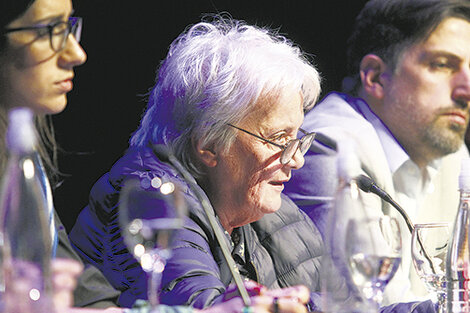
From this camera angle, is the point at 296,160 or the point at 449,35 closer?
the point at 296,160

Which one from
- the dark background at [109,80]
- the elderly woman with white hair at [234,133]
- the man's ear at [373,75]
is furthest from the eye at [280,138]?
the man's ear at [373,75]

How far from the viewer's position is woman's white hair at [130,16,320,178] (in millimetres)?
1963

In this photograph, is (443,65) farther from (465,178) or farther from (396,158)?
(465,178)

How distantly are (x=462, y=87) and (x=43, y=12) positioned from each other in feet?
7.01

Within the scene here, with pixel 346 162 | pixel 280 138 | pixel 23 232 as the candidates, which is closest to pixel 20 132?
pixel 23 232

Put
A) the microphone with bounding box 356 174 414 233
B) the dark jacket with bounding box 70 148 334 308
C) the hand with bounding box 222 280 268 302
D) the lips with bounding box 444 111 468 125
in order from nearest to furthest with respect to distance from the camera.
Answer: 1. the hand with bounding box 222 280 268 302
2. the dark jacket with bounding box 70 148 334 308
3. the microphone with bounding box 356 174 414 233
4. the lips with bounding box 444 111 468 125

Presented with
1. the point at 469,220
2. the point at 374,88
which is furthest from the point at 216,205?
the point at 374,88

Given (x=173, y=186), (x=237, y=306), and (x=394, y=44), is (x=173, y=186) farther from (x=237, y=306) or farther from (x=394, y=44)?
(x=394, y=44)

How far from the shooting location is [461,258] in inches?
58.4

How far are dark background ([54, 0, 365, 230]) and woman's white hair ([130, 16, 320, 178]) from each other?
25cm

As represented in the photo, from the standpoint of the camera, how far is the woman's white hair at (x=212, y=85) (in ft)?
6.44

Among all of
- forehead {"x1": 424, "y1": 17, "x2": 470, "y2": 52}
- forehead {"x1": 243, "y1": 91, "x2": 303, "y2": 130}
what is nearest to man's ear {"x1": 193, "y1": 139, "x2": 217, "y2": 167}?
forehead {"x1": 243, "y1": 91, "x2": 303, "y2": 130}

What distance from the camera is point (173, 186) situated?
1.19 meters

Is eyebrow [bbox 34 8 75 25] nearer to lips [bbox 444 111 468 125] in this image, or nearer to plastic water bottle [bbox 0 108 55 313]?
plastic water bottle [bbox 0 108 55 313]
